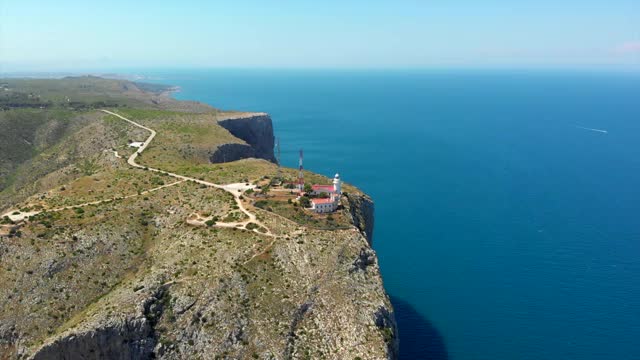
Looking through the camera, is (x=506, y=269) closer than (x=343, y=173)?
Yes

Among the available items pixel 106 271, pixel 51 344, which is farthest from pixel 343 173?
pixel 51 344

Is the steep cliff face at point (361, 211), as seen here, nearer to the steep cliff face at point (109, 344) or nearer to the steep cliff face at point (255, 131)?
the steep cliff face at point (109, 344)

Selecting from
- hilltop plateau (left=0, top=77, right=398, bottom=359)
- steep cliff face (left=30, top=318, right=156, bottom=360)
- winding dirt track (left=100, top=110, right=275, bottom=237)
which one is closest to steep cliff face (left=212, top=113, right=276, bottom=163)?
winding dirt track (left=100, top=110, right=275, bottom=237)

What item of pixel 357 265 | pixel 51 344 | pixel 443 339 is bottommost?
pixel 443 339

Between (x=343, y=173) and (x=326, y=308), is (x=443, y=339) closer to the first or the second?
(x=326, y=308)

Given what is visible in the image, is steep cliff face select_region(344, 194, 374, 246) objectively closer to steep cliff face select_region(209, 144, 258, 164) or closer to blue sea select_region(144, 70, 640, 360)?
blue sea select_region(144, 70, 640, 360)

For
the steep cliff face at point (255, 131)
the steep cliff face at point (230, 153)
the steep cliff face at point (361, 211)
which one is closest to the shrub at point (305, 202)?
the steep cliff face at point (361, 211)
